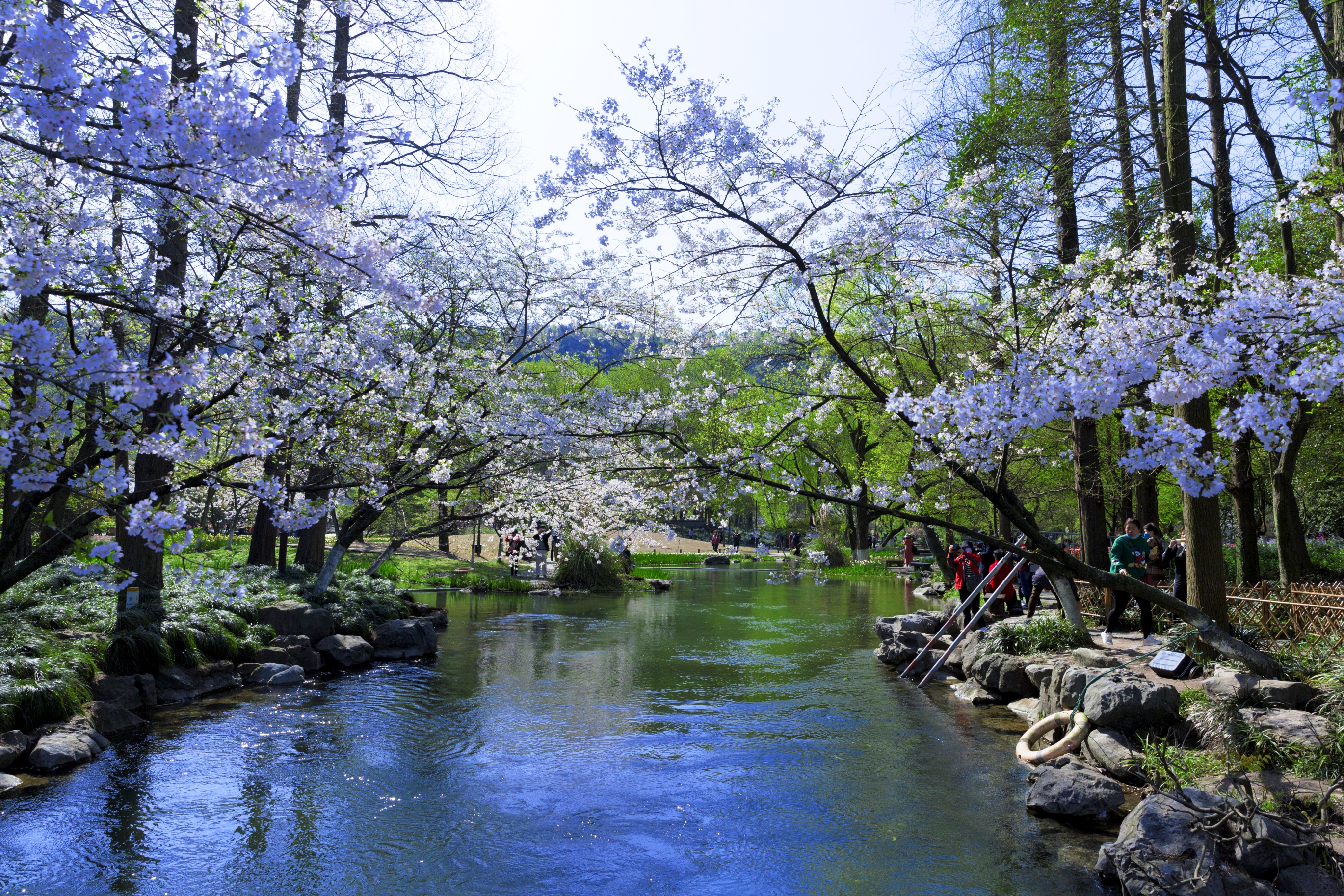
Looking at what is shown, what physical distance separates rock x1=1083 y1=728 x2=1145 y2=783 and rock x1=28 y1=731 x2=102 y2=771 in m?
9.71

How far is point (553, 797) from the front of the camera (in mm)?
7371

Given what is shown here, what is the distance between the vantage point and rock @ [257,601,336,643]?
42.4ft

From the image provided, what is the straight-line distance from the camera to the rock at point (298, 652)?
1221 centimetres

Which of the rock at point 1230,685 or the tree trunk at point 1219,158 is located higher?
the tree trunk at point 1219,158

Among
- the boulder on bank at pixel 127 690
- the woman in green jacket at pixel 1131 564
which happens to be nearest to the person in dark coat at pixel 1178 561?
the woman in green jacket at pixel 1131 564

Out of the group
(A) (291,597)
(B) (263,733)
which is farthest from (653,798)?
(A) (291,597)

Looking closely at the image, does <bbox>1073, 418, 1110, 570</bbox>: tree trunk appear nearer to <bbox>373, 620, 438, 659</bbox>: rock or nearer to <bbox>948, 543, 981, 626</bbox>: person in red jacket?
<bbox>948, 543, 981, 626</bbox>: person in red jacket

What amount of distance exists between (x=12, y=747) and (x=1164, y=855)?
373 inches

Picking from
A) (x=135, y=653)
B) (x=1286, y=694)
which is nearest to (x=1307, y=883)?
(x=1286, y=694)

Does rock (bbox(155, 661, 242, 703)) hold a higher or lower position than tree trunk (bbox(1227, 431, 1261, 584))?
lower

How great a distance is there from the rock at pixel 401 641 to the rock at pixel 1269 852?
1200 centimetres

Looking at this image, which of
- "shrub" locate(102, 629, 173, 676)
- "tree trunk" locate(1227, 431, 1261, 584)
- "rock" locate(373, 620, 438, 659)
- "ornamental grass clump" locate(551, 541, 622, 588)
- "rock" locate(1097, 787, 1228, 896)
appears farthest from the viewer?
"ornamental grass clump" locate(551, 541, 622, 588)

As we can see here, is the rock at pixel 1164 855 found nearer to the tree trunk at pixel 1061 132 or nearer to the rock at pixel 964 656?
the rock at pixel 964 656

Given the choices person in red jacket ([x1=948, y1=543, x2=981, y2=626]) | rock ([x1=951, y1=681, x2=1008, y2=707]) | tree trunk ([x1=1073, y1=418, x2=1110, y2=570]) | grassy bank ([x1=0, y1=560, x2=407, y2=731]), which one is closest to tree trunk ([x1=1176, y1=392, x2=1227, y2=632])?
rock ([x1=951, y1=681, x2=1008, y2=707])
